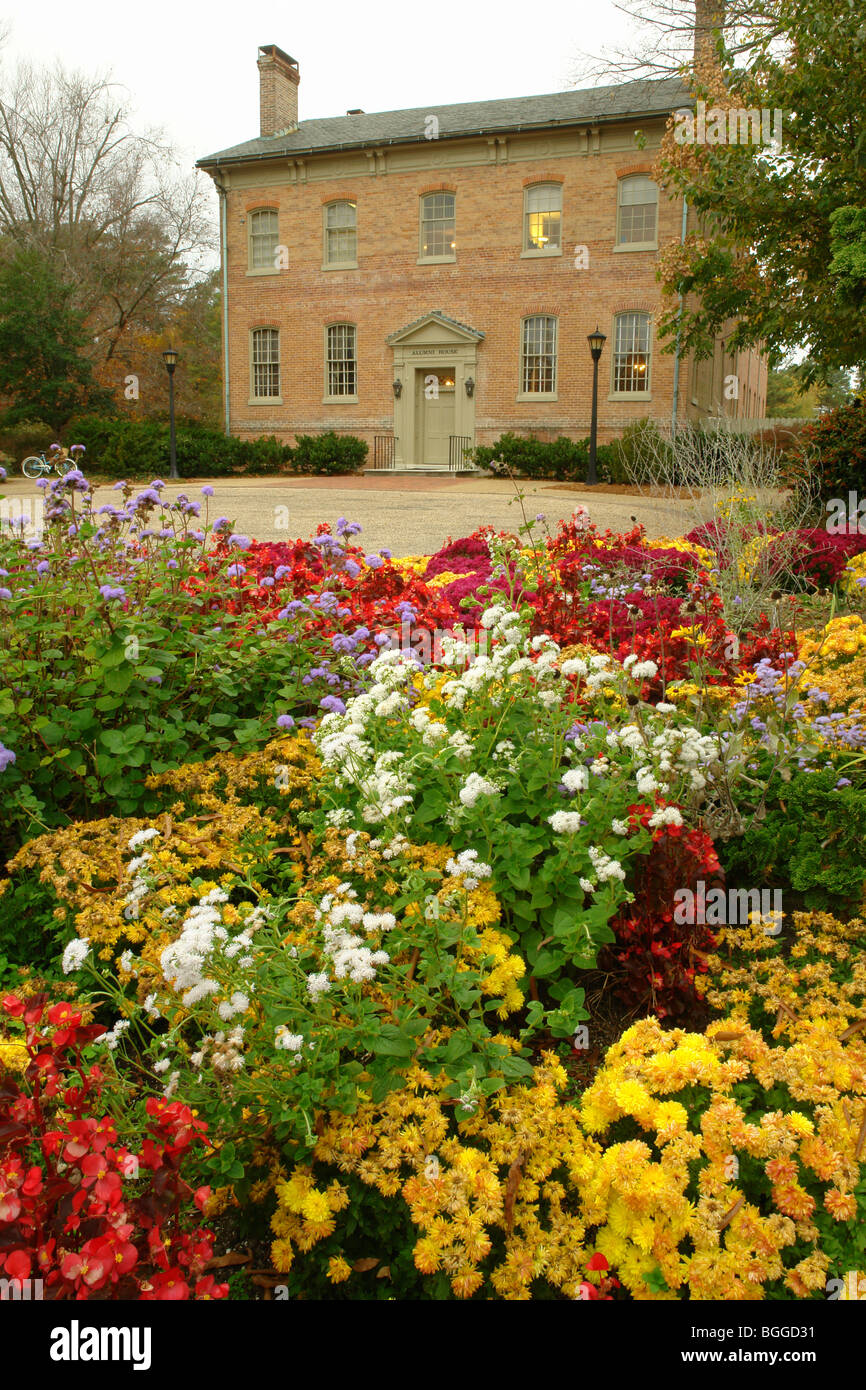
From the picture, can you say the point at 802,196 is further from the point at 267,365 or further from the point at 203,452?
the point at 267,365

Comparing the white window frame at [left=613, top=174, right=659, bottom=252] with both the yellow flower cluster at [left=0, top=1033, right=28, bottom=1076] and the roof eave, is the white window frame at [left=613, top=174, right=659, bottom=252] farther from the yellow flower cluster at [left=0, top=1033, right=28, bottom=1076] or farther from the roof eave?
the yellow flower cluster at [left=0, top=1033, right=28, bottom=1076]

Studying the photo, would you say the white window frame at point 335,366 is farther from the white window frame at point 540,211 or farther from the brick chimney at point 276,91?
the brick chimney at point 276,91

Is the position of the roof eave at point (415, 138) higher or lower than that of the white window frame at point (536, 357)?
higher

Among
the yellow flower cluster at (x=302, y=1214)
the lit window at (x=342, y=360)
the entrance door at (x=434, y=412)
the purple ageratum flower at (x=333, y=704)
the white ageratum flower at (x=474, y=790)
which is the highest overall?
the lit window at (x=342, y=360)

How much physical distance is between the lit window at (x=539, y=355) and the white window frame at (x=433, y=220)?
288 cm

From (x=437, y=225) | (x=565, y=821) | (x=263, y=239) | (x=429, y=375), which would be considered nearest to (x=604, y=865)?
(x=565, y=821)

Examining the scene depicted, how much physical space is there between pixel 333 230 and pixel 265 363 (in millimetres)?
4079

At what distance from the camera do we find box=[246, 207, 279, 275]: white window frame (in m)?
27.3

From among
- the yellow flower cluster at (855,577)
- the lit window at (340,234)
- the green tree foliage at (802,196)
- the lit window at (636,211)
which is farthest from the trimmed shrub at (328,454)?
the yellow flower cluster at (855,577)

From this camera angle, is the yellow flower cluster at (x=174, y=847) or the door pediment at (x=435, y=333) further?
the door pediment at (x=435, y=333)

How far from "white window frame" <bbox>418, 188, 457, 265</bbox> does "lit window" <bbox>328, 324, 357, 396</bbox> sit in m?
2.75

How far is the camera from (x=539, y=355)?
80.8 ft

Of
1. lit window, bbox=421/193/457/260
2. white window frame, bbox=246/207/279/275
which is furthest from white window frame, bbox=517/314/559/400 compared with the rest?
white window frame, bbox=246/207/279/275

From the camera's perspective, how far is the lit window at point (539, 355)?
2441cm
